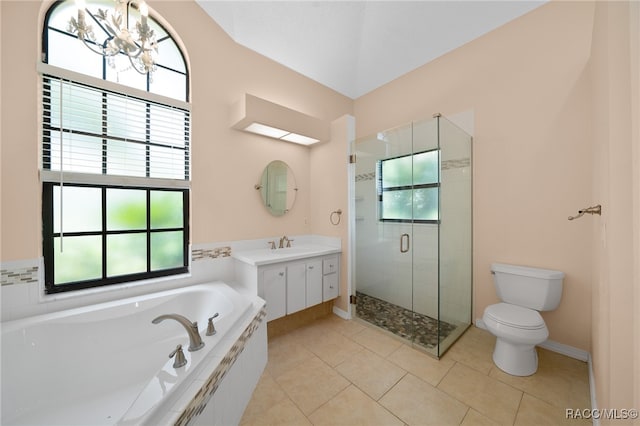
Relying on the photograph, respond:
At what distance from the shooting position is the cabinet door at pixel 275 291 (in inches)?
79.8

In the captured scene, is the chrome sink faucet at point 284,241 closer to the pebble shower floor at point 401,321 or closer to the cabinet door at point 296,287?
the cabinet door at point 296,287

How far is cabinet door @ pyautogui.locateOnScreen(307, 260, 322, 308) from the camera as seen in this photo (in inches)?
91.7

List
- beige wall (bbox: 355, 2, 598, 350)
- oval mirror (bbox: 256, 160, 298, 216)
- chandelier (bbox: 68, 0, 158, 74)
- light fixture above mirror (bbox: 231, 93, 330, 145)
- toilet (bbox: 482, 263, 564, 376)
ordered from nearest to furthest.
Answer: chandelier (bbox: 68, 0, 158, 74)
toilet (bbox: 482, 263, 564, 376)
beige wall (bbox: 355, 2, 598, 350)
light fixture above mirror (bbox: 231, 93, 330, 145)
oval mirror (bbox: 256, 160, 298, 216)

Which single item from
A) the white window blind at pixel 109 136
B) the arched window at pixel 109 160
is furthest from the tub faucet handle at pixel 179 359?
the white window blind at pixel 109 136

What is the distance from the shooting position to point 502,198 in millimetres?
2111

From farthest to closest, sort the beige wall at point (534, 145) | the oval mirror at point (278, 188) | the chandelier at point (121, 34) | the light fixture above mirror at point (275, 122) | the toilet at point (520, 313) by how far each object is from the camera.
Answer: the oval mirror at point (278, 188) < the light fixture above mirror at point (275, 122) < the beige wall at point (534, 145) < the toilet at point (520, 313) < the chandelier at point (121, 34)

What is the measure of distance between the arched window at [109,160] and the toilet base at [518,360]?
112 inches

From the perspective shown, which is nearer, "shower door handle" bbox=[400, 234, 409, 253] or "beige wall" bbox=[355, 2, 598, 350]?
"beige wall" bbox=[355, 2, 598, 350]

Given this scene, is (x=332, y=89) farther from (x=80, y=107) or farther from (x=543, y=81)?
(x=80, y=107)

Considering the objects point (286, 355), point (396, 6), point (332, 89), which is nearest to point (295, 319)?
point (286, 355)

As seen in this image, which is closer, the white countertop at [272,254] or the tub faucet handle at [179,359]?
the tub faucet handle at [179,359]

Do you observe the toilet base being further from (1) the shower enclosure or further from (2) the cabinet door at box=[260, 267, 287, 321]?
(2) the cabinet door at box=[260, 267, 287, 321]

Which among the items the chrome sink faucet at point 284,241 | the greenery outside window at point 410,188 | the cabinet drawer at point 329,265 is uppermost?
the greenery outside window at point 410,188

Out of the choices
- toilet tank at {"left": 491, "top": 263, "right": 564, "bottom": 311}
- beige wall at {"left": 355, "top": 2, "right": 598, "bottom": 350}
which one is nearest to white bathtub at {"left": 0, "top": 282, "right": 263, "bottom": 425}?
toilet tank at {"left": 491, "top": 263, "right": 564, "bottom": 311}
